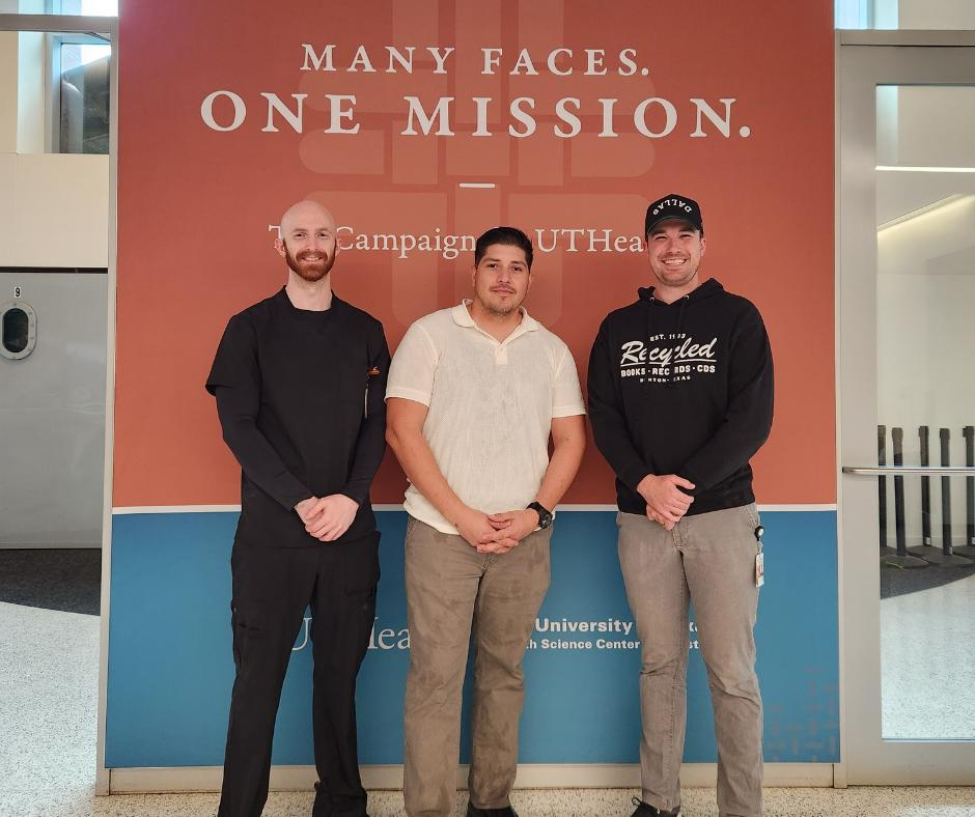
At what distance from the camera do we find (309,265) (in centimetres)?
195

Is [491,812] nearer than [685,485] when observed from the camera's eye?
No

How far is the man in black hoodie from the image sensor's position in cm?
189

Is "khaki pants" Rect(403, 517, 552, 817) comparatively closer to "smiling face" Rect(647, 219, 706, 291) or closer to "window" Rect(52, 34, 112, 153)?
"smiling face" Rect(647, 219, 706, 291)

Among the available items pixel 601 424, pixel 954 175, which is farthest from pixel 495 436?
pixel 954 175

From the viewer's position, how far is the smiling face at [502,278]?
1966 millimetres

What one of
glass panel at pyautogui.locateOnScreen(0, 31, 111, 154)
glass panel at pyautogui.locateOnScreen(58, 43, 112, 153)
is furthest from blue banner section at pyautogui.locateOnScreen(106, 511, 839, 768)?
glass panel at pyautogui.locateOnScreen(0, 31, 111, 154)

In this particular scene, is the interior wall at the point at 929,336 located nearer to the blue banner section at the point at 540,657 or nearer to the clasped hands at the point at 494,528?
the blue banner section at the point at 540,657

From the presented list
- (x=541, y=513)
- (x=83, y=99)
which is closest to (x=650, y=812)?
(x=541, y=513)

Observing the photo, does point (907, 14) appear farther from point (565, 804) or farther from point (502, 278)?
point (565, 804)

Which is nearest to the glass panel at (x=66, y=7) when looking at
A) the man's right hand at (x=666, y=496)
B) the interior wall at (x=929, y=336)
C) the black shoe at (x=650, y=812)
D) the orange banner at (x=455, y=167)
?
the orange banner at (x=455, y=167)

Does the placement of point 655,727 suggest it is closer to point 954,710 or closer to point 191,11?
point 954,710

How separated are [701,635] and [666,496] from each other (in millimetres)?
441

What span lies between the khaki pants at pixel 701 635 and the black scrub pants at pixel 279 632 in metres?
0.80

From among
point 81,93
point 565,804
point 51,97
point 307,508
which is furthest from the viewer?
point 51,97
